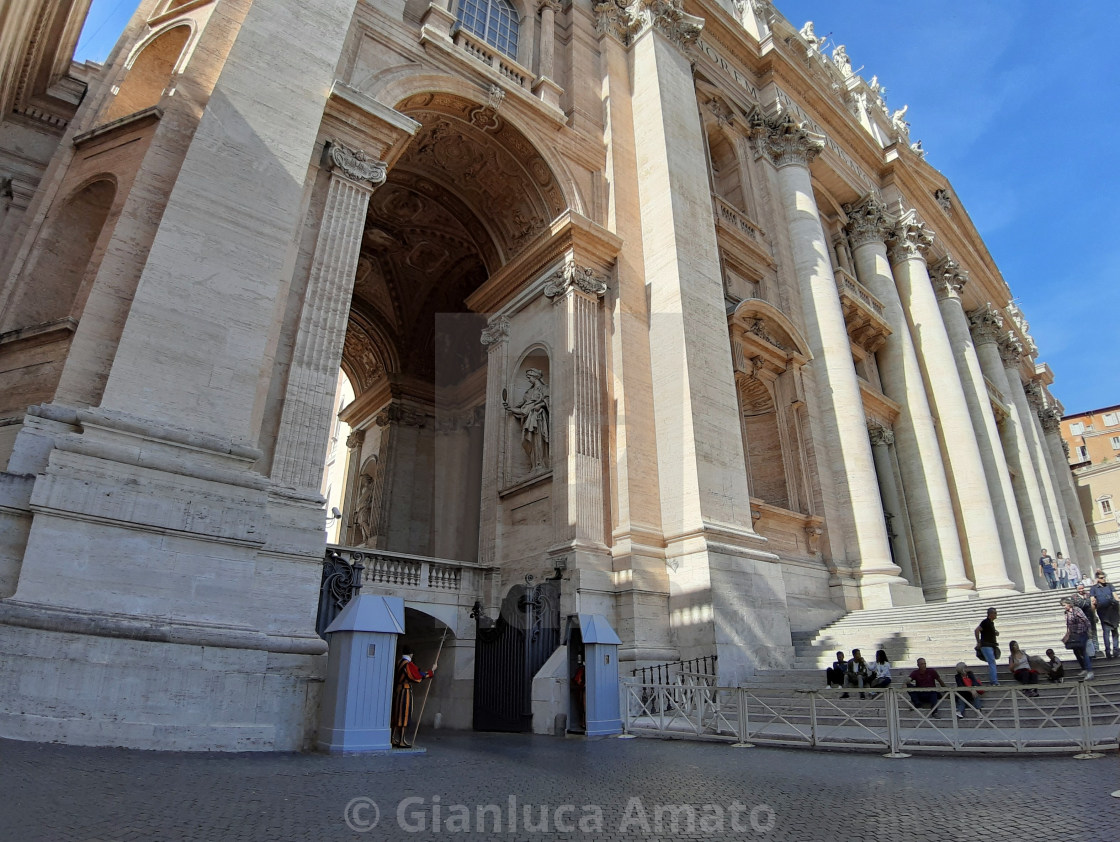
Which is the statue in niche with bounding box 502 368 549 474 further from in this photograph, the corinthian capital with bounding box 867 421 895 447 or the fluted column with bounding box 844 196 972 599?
the fluted column with bounding box 844 196 972 599

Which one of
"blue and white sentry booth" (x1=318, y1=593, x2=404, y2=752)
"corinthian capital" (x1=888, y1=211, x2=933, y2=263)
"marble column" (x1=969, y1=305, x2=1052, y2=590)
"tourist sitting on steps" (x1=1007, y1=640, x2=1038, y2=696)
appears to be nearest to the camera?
"blue and white sentry booth" (x1=318, y1=593, x2=404, y2=752)

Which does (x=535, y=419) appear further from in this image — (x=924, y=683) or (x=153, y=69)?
(x=153, y=69)

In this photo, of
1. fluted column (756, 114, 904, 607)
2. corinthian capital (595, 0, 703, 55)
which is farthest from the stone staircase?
corinthian capital (595, 0, 703, 55)

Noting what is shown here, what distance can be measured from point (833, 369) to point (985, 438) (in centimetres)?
1085

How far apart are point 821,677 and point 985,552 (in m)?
12.4

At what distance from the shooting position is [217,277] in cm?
839

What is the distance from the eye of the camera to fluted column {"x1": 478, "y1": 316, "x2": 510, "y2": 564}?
14.2 m

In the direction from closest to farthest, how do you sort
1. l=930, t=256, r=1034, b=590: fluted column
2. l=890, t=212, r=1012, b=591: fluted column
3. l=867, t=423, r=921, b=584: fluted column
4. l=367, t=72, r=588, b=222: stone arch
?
l=367, t=72, r=588, b=222: stone arch < l=867, t=423, r=921, b=584: fluted column < l=890, t=212, r=1012, b=591: fluted column < l=930, t=256, r=1034, b=590: fluted column

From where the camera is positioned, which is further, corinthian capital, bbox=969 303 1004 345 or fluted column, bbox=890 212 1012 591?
corinthian capital, bbox=969 303 1004 345

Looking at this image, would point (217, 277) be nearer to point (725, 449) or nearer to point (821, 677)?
point (725, 449)

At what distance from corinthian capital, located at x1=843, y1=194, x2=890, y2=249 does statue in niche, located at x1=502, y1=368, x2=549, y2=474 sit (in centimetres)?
1639

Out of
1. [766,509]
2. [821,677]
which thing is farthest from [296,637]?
[766,509]

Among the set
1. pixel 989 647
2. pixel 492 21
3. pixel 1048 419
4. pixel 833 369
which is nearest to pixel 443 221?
pixel 492 21

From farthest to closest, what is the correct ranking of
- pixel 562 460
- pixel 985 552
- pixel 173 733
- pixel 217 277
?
1. pixel 985 552
2. pixel 562 460
3. pixel 217 277
4. pixel 173 733
